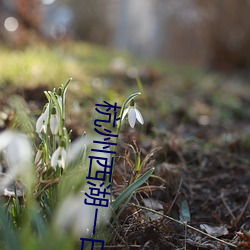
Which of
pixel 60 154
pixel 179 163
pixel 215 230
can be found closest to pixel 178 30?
pixel 179 163

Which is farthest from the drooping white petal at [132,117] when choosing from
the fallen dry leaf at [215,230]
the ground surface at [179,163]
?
the fallen dry leaf at [215,230]

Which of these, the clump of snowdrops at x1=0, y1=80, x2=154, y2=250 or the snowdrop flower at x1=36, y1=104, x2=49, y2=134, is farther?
the snowdrop flower at x1=36, y1=104, x2=49, y2=134

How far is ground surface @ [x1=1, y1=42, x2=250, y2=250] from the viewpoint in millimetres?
1354

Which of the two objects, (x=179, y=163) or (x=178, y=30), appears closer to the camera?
(x=179, y=163)

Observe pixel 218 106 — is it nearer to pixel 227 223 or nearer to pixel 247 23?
pixel 227 223

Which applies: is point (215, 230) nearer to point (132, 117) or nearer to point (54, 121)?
point (132, 117)

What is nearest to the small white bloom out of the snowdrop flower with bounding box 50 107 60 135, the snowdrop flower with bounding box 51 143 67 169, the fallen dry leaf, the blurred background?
the snowdrop flower with bounding box 51 143 67 169

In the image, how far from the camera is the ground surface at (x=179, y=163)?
1.35 metres

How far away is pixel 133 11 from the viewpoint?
467 inches

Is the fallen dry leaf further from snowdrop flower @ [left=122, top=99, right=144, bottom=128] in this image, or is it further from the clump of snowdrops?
snowdrop flower @ [left=122, top=99, right=144, bottom=128]

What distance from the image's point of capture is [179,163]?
7.08 feet

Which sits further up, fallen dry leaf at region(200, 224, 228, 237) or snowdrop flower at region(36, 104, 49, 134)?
snowdrop flower at region(36, 104, 49, 134)

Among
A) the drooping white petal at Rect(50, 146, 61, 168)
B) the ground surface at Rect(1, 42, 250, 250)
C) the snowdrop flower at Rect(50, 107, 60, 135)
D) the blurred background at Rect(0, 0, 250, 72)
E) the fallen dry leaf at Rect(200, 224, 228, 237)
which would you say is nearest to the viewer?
the drooping white petal at Rect(50, 146, 61, 168)

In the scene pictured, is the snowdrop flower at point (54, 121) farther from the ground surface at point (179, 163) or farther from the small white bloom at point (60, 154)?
the ground surface at point (179, 163)
